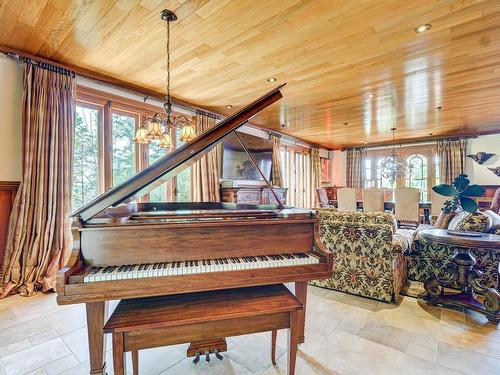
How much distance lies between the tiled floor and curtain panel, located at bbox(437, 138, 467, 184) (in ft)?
21.6

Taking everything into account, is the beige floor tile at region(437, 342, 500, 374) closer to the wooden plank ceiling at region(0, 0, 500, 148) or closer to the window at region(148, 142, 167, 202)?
the wooden plank ceiling at region(0, 0, 500, 148)

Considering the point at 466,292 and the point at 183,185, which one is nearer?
the point at 466,292

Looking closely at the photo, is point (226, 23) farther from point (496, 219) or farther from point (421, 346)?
point (496, 219)

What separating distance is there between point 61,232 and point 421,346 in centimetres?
392

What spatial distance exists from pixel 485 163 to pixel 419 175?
1.63 metres

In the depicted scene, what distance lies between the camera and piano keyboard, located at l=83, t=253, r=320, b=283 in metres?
1.27

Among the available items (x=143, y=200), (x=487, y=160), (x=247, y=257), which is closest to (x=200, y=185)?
(x=143, y=200)

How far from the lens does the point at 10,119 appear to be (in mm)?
3008

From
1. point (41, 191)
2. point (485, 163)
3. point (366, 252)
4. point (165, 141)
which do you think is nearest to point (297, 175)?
point (485, 163)

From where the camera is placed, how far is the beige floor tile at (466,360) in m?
1.70

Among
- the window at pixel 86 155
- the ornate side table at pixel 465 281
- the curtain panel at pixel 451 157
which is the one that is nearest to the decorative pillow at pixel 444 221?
the ornate side table at pixel 465 281

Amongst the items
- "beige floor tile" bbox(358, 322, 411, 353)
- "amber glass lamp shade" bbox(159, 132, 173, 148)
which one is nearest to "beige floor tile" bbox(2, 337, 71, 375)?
"amber glass lamp shade" bbox(159, 132, 173, 148)

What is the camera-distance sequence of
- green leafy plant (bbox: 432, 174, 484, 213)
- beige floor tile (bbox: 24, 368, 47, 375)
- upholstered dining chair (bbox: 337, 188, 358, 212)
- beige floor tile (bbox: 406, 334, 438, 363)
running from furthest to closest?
upholstered dining chair (bbox: 337, 188, 358, 212) → green leafy plant (bbox: 432, 174, 484, 213) → beige floor tile (bbox: 406, 334, 438, 363) → beige floor tile (bbox: 24, 368, 47, 375)

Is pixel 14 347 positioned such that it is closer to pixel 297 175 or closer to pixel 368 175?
pixel 297 175
